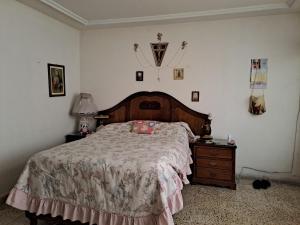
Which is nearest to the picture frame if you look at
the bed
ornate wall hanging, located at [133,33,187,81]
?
ornate wall hanging, located at [133,33,187,81]

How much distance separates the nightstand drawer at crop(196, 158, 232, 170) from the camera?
316 cm

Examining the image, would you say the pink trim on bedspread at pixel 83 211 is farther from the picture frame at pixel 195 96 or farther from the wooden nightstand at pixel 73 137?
the picture frame at pixel 195 96

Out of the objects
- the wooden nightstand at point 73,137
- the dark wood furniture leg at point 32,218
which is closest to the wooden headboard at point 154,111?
the wooden nightstand at point 73,137

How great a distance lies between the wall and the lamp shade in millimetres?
470

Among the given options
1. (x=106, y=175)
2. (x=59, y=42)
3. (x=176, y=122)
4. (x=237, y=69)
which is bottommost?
(x=106, y=175)

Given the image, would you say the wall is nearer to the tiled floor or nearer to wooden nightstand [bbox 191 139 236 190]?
wooden nightstand [bbox 191 139 236 190]

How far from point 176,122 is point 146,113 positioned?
52cm

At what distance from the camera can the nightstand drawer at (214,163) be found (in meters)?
3.16

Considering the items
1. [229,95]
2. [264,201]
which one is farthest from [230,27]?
[264,201]

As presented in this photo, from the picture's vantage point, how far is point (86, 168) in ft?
6.73

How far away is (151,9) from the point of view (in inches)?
126

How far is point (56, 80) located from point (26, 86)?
1.90ft

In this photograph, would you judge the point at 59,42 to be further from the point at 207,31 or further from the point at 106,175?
the point at 106,175

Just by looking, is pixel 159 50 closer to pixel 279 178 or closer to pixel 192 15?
pixel 192 15
